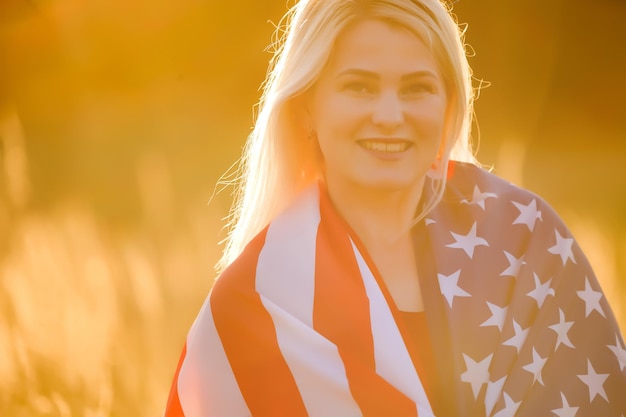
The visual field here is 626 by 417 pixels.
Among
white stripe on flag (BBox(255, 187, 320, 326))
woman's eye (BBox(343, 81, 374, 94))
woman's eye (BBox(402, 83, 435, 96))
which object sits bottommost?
white stripe on flag (BBox(255, 187, 320, 326))

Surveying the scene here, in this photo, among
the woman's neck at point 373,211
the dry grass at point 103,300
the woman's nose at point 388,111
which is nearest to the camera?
the woman's nose at point 388,111

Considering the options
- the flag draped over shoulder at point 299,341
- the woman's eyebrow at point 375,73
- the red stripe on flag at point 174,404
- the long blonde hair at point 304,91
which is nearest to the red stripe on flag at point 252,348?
the flag draped over shoulder at point 299,341

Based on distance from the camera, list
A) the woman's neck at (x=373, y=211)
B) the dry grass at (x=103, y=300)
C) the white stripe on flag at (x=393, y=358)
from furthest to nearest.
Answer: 1. the dry grass at (x=103, y=300)
2. the woman's neck at (x=373, y=211)
3. the white stripe on flag at (x=393, y=358)

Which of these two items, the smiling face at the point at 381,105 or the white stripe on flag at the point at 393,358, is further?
the smiling face at the point at 381,105

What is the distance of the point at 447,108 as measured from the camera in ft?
6.79

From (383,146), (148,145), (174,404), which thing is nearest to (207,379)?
(174,404)

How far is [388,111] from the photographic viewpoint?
184cm

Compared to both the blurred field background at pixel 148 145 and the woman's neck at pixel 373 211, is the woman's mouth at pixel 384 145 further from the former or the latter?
the blurred field background at pixel 148 145

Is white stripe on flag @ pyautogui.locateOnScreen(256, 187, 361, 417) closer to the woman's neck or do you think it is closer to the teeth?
the woman's neck

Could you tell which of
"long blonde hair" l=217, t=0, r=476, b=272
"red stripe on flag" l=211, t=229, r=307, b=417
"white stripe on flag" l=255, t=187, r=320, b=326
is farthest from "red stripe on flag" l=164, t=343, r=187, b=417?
"long blonde hair" l=217, t=0, r=476, b=272

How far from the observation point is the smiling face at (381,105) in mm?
1845

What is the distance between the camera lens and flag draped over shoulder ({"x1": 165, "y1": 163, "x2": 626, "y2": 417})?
1.77 m

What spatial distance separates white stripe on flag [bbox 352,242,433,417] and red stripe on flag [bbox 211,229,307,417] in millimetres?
198

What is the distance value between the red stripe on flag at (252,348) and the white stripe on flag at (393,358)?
198 mm
